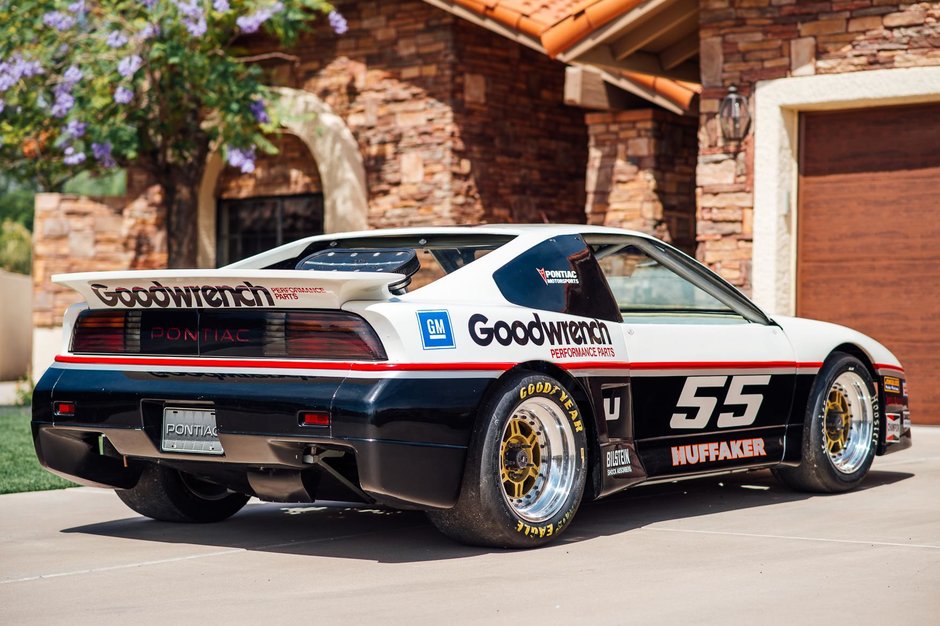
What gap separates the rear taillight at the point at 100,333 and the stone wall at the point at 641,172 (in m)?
7.44

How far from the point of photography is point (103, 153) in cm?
1480

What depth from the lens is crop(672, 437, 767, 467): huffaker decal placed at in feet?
21.8

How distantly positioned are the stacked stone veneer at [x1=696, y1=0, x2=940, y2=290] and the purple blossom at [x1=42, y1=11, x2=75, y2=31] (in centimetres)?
655

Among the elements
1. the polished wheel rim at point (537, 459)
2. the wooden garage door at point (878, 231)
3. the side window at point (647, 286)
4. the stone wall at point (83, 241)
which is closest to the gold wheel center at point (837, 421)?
the polished wheel rim at point (537, 459)

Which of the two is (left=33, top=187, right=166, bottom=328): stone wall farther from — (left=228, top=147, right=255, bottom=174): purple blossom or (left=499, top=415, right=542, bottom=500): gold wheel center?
(left=499, top=415, right=542, bottom=500): gold wheel center

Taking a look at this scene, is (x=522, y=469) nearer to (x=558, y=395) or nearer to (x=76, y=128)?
(x=558, y=395)

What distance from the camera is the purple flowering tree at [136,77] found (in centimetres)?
1444

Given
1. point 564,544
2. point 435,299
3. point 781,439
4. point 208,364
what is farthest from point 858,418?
point 208,364

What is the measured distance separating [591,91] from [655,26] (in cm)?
81

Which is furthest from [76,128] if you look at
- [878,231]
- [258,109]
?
[878,231]

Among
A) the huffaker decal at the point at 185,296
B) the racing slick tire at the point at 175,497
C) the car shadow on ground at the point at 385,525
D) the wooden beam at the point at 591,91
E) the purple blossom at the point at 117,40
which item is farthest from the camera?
the purple blossom at the point at 117,40

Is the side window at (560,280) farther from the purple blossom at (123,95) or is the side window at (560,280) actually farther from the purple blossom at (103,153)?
the purple blossom at (103,153)

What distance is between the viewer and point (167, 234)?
→ 15867 millimetres

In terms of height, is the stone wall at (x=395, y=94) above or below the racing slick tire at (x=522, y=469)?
above
